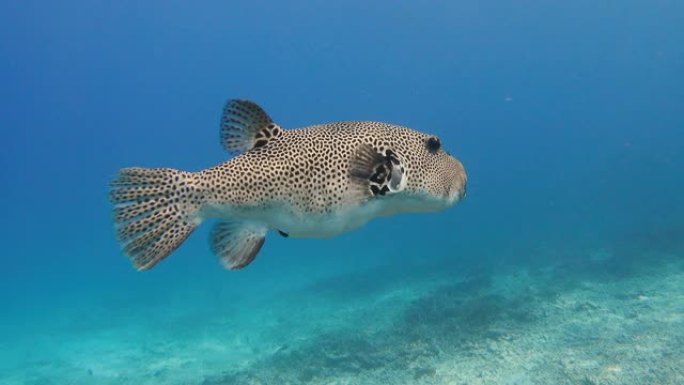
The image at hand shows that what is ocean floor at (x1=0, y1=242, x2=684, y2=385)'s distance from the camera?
10062 mm

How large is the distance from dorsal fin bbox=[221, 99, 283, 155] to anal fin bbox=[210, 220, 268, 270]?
72cm

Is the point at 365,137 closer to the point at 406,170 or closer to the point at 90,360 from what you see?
the point at 406,170

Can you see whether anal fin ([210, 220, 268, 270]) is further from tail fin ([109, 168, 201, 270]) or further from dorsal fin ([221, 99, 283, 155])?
dorsal fin ([221, 99, 283, 155])

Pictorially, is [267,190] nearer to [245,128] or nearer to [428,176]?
[245,128]

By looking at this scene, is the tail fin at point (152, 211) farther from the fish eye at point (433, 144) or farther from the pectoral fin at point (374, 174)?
the fish eye at point (433, 144)

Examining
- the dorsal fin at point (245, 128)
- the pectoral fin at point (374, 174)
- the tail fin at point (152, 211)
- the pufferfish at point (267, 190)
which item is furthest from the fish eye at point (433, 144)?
the tail fin at point (152, 211)

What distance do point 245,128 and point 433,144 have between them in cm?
167

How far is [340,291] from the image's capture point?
2183 cm

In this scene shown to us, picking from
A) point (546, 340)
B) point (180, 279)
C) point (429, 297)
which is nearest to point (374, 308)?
point (429, 297)

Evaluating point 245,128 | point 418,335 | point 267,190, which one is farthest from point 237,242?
point 418,335

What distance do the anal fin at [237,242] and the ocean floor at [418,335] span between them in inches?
266

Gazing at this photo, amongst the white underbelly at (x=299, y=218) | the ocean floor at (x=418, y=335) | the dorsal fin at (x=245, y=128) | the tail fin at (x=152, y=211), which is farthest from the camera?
the ocean floor at (x=418, y=335)

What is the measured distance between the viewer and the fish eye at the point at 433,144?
4.96 meters

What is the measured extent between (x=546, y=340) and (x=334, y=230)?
8.27 m
